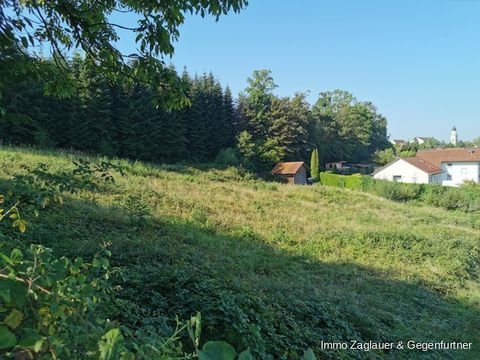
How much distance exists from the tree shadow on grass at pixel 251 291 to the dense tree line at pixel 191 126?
9251 mm

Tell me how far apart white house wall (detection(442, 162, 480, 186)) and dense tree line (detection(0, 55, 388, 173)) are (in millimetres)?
14399

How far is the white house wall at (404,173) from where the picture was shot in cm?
3872

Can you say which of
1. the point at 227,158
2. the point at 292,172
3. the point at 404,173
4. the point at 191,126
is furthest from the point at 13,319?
the point at 404,173

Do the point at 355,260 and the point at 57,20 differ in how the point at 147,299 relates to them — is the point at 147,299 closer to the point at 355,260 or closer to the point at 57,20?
the point at 57,20

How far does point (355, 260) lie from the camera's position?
969 centimetres

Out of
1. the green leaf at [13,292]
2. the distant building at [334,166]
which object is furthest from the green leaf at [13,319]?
the distant building at [334,166]

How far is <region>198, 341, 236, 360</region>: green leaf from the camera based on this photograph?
66cm

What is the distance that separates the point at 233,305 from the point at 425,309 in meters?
4.73

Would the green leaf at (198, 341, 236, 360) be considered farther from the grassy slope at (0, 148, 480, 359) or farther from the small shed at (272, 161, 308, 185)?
the small shed at (272, 161, 308, 185)

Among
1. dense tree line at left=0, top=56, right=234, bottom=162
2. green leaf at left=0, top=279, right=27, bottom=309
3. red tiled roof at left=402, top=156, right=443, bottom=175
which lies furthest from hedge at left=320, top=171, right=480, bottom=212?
green leaf at left=0, top=279, right=27, bottom=309

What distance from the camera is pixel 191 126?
33156mm

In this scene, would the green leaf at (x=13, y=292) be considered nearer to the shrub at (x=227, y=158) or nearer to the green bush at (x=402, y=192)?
the green bush at (x=402, y=192)

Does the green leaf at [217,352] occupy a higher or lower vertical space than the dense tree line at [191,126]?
lower

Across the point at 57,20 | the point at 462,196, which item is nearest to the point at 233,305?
the point at 57,20
